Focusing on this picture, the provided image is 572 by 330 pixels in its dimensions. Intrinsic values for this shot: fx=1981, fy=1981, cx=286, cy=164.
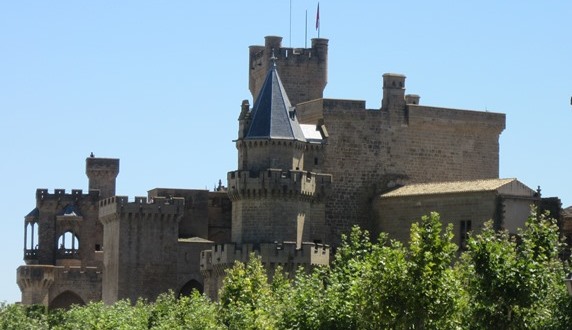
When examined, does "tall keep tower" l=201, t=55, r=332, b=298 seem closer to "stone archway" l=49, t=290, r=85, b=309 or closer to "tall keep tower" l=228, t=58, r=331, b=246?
"tall keep tower" l=228, t=58, r=331, b=246

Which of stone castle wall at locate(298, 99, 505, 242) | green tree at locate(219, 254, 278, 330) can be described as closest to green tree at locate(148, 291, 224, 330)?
green tree at locate(219, 254, 278, 330)

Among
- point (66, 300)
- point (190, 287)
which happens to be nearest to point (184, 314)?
point (190, 287)

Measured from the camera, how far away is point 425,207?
90625mm

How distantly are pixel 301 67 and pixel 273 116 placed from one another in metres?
11.8

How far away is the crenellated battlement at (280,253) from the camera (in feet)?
294

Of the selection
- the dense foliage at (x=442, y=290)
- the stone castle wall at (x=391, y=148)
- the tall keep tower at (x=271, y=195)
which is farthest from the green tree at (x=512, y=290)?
the stone castle wall at (x=391, y=148)

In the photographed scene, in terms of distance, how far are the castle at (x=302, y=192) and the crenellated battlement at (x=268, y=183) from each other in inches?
1.8

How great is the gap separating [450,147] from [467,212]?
39.6 ft

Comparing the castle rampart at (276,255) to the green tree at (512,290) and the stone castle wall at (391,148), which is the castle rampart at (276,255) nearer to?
the stone castle wall at (391,148)

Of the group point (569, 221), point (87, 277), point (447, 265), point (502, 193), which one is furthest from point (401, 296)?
point (87, 277)

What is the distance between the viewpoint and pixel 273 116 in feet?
304

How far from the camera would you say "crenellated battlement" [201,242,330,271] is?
89.8 m

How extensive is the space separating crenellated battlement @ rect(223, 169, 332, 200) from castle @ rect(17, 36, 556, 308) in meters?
0.05

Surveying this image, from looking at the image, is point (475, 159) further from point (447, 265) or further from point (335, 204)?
point (447, 265)
